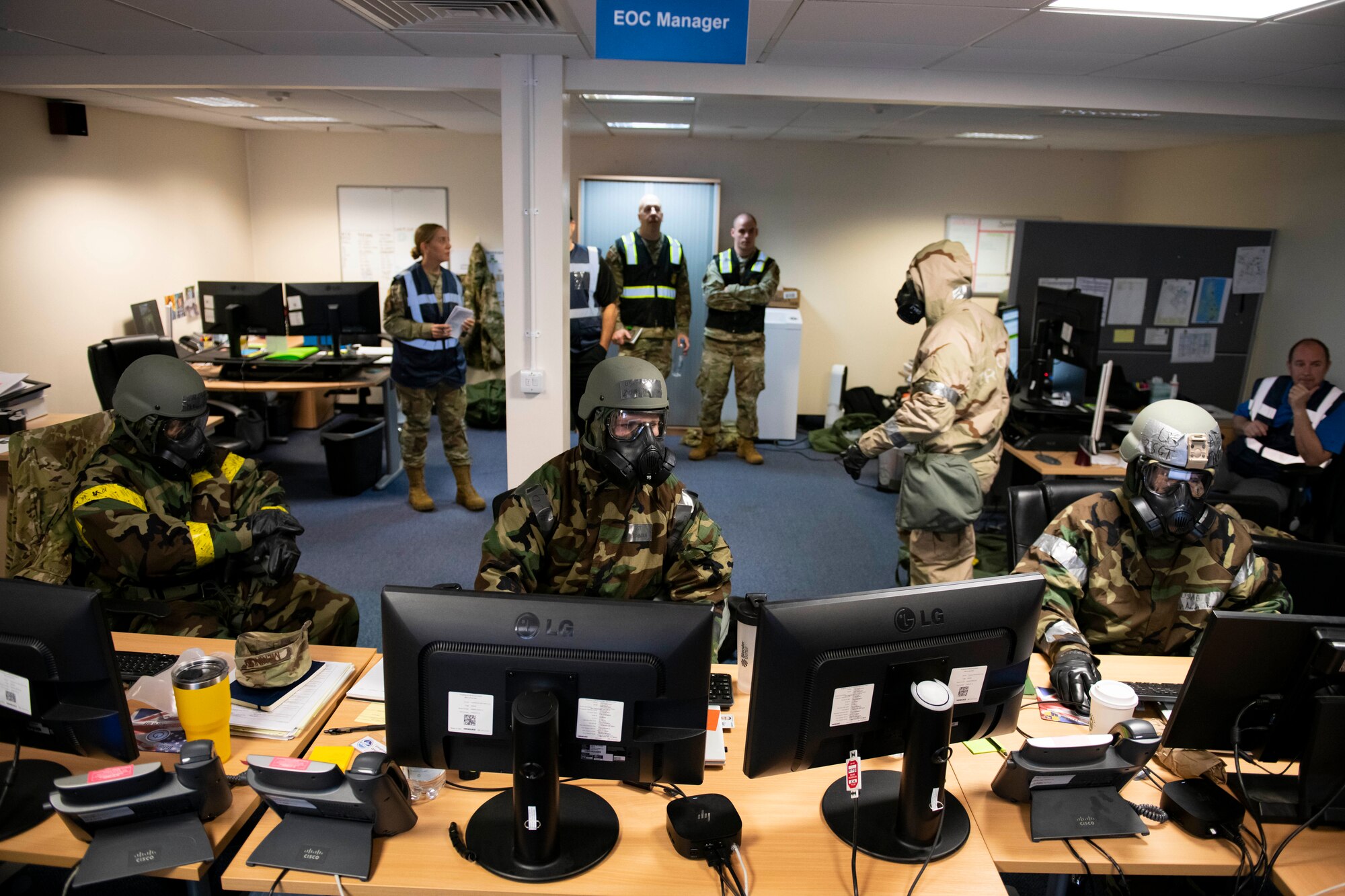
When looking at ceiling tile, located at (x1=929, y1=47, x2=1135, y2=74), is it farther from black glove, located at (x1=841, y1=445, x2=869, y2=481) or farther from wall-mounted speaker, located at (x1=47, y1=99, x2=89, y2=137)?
wall-mounted speaker, located at (x1=47, y1=99, x2=89, y2=137)

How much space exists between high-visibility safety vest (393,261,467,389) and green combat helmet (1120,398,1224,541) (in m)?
3.78

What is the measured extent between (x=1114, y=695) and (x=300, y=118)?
20.5 feet

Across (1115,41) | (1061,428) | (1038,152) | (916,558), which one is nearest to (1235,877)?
(916,558)

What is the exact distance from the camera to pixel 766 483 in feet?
19.4

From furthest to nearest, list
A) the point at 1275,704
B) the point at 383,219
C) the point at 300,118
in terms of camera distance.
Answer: the point at 383,219 → the point at 300,118 → the point at 1275,704

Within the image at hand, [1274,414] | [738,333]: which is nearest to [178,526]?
[738,333]

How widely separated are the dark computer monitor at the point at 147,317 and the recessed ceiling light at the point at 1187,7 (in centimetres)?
575

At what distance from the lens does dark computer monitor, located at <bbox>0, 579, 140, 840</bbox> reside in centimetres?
143

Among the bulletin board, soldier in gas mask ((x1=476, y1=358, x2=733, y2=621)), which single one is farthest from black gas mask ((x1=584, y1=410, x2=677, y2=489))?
the bulletin board

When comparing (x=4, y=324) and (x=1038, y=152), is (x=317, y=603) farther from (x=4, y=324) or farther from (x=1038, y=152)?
(x=1038, y=152)

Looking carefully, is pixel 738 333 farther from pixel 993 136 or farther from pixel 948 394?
pixel 948 394

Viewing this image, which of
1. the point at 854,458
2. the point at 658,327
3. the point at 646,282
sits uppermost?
the point at 646,282

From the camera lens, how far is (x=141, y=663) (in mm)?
1980

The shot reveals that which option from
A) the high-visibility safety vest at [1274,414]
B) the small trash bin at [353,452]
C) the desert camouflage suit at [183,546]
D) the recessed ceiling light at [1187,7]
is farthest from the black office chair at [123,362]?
the high-visibility safety vest at [1274,414]
